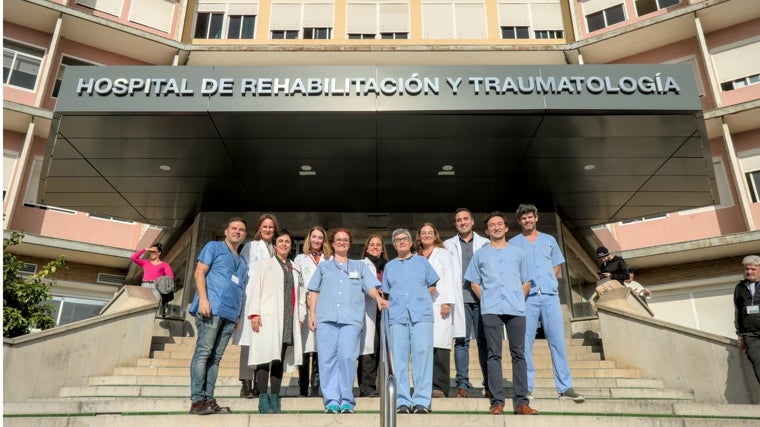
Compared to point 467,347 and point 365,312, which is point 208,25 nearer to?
point 365,312

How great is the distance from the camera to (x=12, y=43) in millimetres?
16109

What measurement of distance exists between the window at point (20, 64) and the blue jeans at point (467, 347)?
1618cm

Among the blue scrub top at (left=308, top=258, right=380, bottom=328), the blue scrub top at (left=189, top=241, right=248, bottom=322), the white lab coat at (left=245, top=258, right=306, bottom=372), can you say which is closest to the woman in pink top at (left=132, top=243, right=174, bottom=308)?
the blue scrub top at (left=189, top=241, right=248, bottom=322)

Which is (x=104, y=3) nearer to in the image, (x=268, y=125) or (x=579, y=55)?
(x=268, y=125)

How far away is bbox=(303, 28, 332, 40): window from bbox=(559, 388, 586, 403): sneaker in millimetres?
15143

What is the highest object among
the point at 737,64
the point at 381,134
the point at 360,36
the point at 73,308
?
the point at 360,36

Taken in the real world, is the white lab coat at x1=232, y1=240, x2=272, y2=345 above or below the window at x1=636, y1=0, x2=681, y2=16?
below

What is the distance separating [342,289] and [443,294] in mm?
1187

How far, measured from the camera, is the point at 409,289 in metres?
5.09

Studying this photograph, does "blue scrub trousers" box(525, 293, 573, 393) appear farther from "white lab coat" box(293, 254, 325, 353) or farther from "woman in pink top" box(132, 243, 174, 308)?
"woman in pink top" box(132, 243, 174, 308)

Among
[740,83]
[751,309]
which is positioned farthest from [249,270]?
[740,83]

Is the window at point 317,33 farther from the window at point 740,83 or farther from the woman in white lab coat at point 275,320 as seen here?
the woman in white lab coat at point 275,320

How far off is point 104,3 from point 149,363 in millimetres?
14195

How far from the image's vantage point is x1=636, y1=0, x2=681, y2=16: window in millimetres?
17547
